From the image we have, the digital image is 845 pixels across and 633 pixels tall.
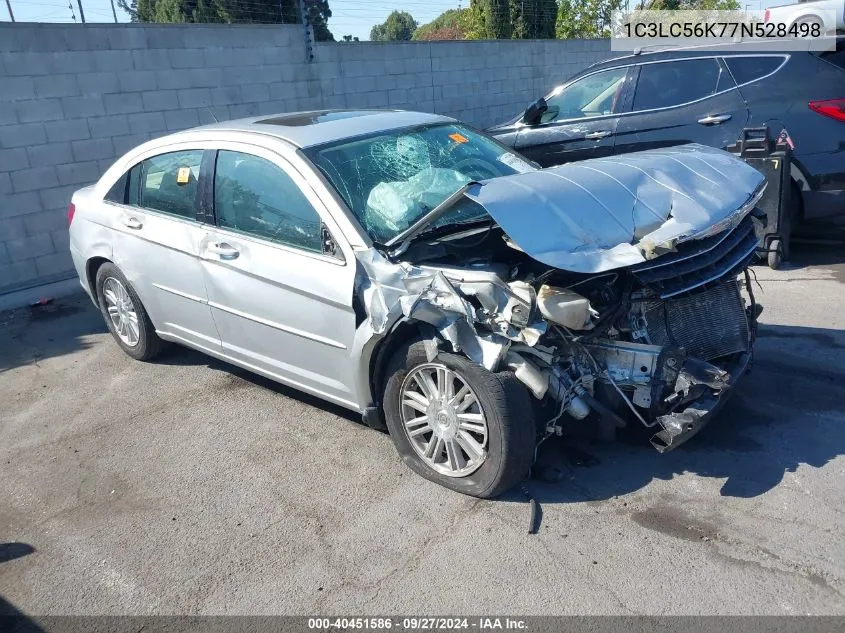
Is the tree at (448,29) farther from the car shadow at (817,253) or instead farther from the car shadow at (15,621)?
the car shadow at (15,621)

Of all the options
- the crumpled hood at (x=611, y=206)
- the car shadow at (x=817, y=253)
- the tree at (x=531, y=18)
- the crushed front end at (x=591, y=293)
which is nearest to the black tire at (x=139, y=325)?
the crushed front end at (x=591, y=293)

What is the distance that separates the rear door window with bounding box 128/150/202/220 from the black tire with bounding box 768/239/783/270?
4.97m

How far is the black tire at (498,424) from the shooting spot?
3.38 metres

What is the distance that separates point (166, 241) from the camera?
4.92 meters

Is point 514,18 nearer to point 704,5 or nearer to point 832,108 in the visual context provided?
point 704,5

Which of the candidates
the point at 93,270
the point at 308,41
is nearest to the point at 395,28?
the point at 308,41

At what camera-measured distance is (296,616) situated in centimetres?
301

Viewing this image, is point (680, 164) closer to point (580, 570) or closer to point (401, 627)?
point (580, 570)

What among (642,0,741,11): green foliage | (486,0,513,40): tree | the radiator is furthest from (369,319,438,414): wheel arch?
(642,0,741,11): green foliage

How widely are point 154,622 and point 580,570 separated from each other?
173 cm

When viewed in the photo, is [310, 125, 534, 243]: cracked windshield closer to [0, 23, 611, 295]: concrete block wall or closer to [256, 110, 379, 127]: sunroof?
[256, 110, 379, 127]: sunroof

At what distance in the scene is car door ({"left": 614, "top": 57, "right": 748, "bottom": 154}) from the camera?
7.00 meters

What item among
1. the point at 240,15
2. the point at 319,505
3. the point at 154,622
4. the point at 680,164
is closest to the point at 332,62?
the point at 240,15

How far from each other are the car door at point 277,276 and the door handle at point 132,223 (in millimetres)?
824
